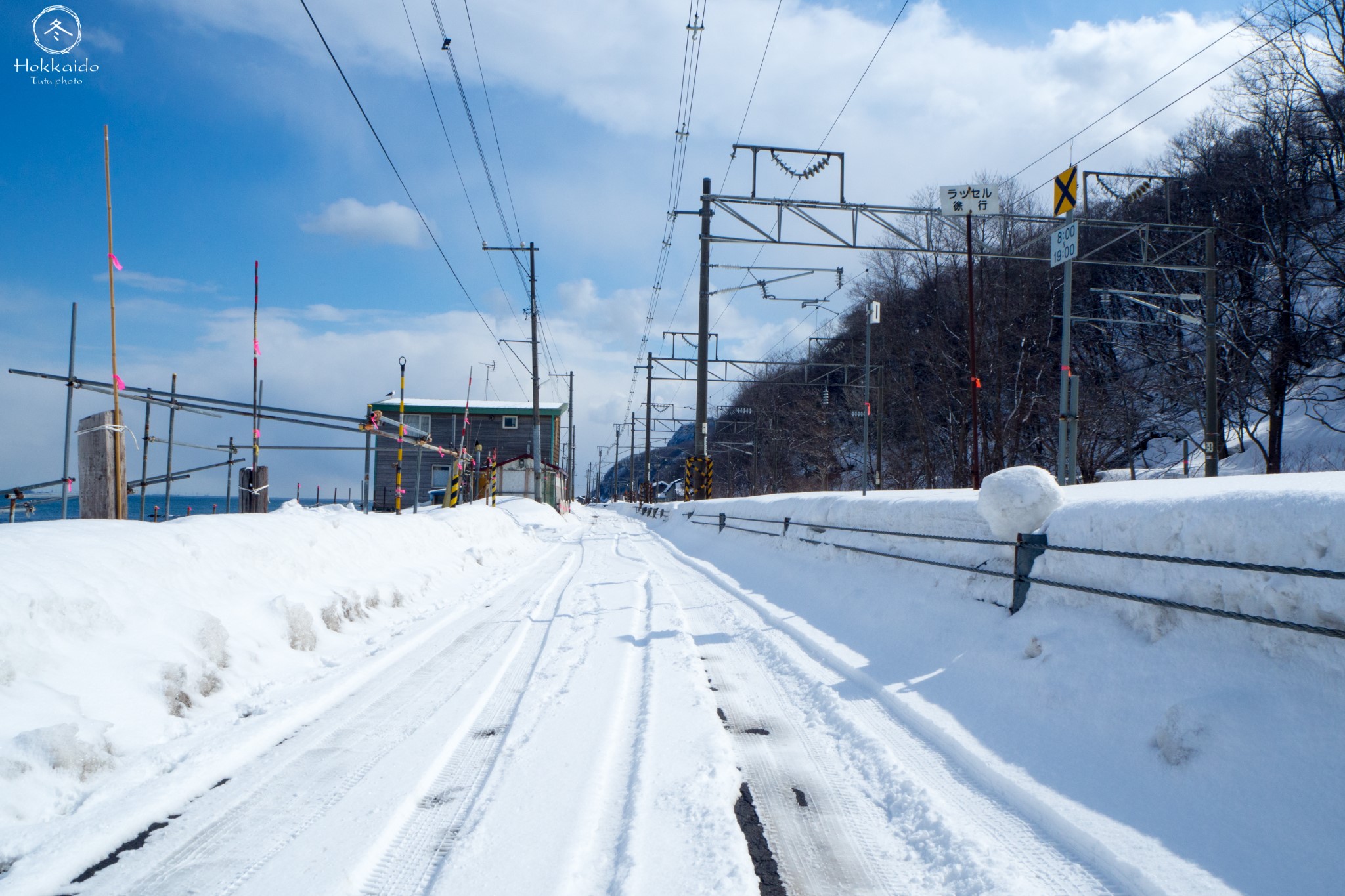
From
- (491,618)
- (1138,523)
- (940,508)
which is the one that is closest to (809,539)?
(940,508)

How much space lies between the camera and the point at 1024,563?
199 inches

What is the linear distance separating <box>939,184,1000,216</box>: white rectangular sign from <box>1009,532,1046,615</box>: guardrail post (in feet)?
24.2

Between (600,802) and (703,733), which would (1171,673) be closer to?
(703,733)

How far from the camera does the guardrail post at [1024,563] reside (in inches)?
196

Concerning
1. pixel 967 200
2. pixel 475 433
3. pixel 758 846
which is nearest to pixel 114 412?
pixel 758 846

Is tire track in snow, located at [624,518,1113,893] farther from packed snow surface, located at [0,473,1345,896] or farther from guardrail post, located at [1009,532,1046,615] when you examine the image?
guardrail post, located at [1009,532,1046,615]

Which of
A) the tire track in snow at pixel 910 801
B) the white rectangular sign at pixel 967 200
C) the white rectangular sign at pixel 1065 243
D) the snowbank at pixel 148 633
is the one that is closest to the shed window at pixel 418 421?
the white rectangular sign at pixel 967 200

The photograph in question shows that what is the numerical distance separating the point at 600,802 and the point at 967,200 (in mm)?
10815

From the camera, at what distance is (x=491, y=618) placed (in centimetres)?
754

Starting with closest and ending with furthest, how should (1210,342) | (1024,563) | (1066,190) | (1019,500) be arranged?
(1024,563) < (1019,500) < (1066,190) < (1210,342)

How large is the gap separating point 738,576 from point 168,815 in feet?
30.3

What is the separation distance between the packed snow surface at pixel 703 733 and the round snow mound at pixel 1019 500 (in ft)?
0.08

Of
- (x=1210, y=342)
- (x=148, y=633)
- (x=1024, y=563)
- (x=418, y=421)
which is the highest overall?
(x=418, y=421)

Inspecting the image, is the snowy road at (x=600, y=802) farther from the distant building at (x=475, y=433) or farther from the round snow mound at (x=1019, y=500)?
the distant building at (x=475, y=433)
